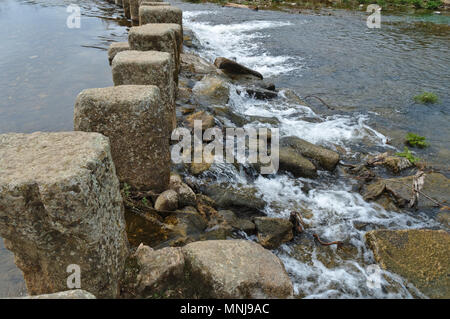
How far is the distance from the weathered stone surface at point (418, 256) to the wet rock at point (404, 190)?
1.02 meters

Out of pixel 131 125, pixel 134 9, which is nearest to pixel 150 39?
pixel 131 125

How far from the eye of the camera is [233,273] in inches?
105

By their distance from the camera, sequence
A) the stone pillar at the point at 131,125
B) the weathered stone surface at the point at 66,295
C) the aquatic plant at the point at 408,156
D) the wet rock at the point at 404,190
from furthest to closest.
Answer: the aquatic plant at the point at 408,156 → the wet rock at the point at 404,190 → the stone pillar at the point at 131,125 → the weathered stone surface at the point at 66,295

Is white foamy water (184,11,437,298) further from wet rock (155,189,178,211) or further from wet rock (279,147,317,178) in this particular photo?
wet rock (155,189,178,211)

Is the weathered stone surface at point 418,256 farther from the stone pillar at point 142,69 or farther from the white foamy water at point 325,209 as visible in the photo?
the stone pillar at point 142,69

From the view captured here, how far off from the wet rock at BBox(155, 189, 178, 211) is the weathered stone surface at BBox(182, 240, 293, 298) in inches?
44.6

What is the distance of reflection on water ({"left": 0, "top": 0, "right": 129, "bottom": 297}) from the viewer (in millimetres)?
6086

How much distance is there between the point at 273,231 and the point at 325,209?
1.28 m

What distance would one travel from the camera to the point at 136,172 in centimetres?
378

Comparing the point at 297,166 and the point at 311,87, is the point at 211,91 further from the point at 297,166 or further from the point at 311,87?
the point at 311,87

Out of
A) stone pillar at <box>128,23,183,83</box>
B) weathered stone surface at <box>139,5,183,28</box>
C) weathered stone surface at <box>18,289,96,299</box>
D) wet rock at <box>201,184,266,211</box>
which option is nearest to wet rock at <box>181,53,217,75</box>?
weathered stone surface at <box>139,5,183,28</box>

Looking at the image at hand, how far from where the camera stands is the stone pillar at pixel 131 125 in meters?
3.21

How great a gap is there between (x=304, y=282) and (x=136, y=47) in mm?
4377

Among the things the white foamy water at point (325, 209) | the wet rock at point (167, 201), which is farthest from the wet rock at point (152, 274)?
the white foamy water at point (325, 209)
